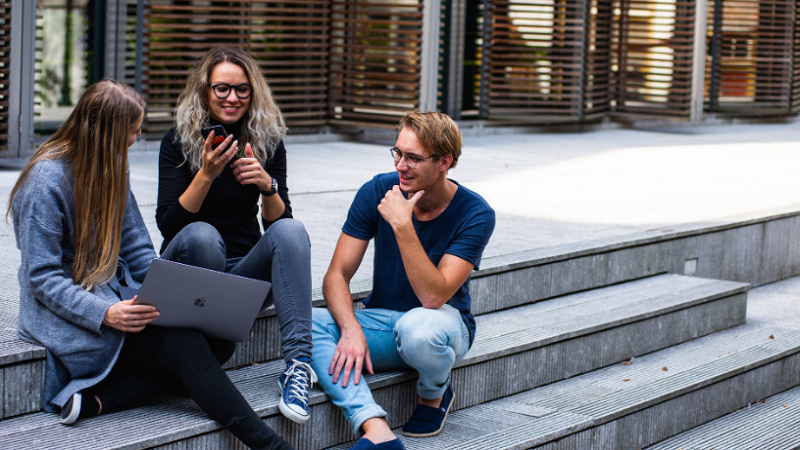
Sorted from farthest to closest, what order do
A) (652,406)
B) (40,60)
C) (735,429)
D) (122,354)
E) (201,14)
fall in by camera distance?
(201,14) < (40,60) < (735,429) < (652,406) < (122,354)

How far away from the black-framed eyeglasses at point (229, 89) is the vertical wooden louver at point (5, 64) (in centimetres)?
456

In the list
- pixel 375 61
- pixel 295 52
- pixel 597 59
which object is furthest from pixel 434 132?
pixel 597 59

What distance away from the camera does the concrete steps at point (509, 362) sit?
294cm

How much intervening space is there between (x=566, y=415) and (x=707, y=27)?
10884 mm

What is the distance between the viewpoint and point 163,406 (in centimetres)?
315

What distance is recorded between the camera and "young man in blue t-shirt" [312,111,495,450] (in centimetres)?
331

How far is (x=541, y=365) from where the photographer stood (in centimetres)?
423

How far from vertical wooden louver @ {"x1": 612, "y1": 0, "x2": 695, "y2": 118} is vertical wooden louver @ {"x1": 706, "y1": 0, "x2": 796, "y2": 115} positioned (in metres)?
0.82

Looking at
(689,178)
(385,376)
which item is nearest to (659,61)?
(689,178)

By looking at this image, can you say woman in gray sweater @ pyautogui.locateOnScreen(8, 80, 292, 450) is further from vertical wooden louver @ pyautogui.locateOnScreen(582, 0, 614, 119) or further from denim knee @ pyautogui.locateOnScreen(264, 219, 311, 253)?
vertical wooden louver @ pyautogui.locateOnScreen(582, 0, 614, 119)

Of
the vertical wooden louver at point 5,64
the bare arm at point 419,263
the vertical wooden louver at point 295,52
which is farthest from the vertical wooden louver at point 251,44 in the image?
the bare arm at point 419,263

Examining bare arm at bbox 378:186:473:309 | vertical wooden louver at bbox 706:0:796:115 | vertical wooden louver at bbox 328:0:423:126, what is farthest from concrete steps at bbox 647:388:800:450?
vertical wooden louver at bbox 706:0:796:115

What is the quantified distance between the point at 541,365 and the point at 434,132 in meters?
1.37

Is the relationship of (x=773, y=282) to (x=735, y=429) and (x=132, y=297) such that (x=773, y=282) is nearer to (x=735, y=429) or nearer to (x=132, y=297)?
(x=735, y=429)
